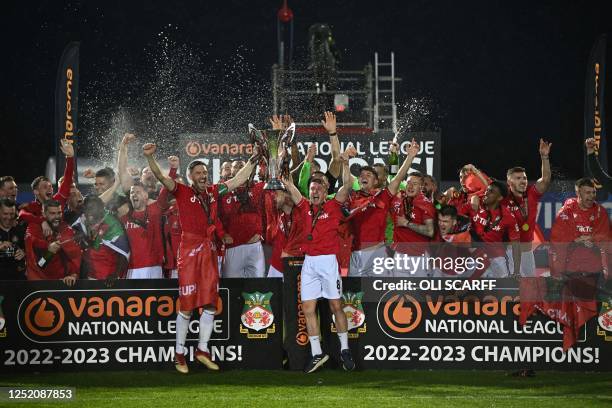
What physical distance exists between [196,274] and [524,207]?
13.0 feet

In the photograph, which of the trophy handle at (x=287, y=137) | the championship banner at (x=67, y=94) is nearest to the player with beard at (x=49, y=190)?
the trophy handle at (x=287, y=137)

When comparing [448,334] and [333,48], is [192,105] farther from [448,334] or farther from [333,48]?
[448,334]

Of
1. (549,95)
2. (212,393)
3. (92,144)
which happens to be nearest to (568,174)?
(549,95)

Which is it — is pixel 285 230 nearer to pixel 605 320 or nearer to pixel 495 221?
pixel 495 221

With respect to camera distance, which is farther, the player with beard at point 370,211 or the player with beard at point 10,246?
the player with beard at point 370,211

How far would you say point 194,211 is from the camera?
8953 millimetres

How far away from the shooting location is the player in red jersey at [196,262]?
879 cm

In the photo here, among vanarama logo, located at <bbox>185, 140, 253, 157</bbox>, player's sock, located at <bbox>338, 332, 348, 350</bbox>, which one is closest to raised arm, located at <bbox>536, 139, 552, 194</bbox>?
player's sock, located at <bbox>338, 332, 348, 350</bbox>

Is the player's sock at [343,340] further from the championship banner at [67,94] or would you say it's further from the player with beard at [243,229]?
the championship banner at [67,94]

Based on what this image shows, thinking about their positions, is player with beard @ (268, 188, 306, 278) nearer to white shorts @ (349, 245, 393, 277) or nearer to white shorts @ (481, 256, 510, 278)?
white shorts @ (349, 245, 393, 277)

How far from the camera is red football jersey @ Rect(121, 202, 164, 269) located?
33.3 feet

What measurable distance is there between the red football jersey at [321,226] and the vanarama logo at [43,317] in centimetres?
256

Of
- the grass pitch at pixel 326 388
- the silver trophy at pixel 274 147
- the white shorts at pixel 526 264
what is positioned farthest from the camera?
the silver trophy at pixel 274 147

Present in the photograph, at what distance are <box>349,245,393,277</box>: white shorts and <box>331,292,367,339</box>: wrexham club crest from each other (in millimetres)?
235
